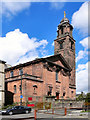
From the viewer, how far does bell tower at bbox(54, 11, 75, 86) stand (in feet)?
184

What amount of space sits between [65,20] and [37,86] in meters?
34.0

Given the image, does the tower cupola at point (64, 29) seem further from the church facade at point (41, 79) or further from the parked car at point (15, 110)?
the parked car at point (15, 110)

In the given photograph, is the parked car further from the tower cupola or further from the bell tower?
the tower cupola

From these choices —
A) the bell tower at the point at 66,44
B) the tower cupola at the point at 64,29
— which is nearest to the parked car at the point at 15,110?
the bell tower at the point at 66,44

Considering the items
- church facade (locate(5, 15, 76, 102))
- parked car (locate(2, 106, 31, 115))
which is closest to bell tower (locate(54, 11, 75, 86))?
church facade (locate(5, 15, 76, 102))

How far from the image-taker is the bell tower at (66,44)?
55969mm

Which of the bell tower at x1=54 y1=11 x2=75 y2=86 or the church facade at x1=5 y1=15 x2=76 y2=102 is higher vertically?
the bell tower at x1=54 y1=11 x2=75 y2=86

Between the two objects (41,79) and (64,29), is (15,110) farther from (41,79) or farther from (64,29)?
(64,29)

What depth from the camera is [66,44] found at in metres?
56.4

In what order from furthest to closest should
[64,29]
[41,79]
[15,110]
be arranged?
[64,29]
[41,79]
[15,110]

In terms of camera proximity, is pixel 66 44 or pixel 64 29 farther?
pixel 64 29

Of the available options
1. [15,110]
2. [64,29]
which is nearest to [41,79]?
[15,110]

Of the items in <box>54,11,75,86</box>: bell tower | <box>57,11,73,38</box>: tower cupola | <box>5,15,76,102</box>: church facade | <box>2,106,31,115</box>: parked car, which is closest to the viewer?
<box>2,106,31,115</box>: parked car

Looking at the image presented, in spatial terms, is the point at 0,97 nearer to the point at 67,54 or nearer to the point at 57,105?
the point at 57,105
